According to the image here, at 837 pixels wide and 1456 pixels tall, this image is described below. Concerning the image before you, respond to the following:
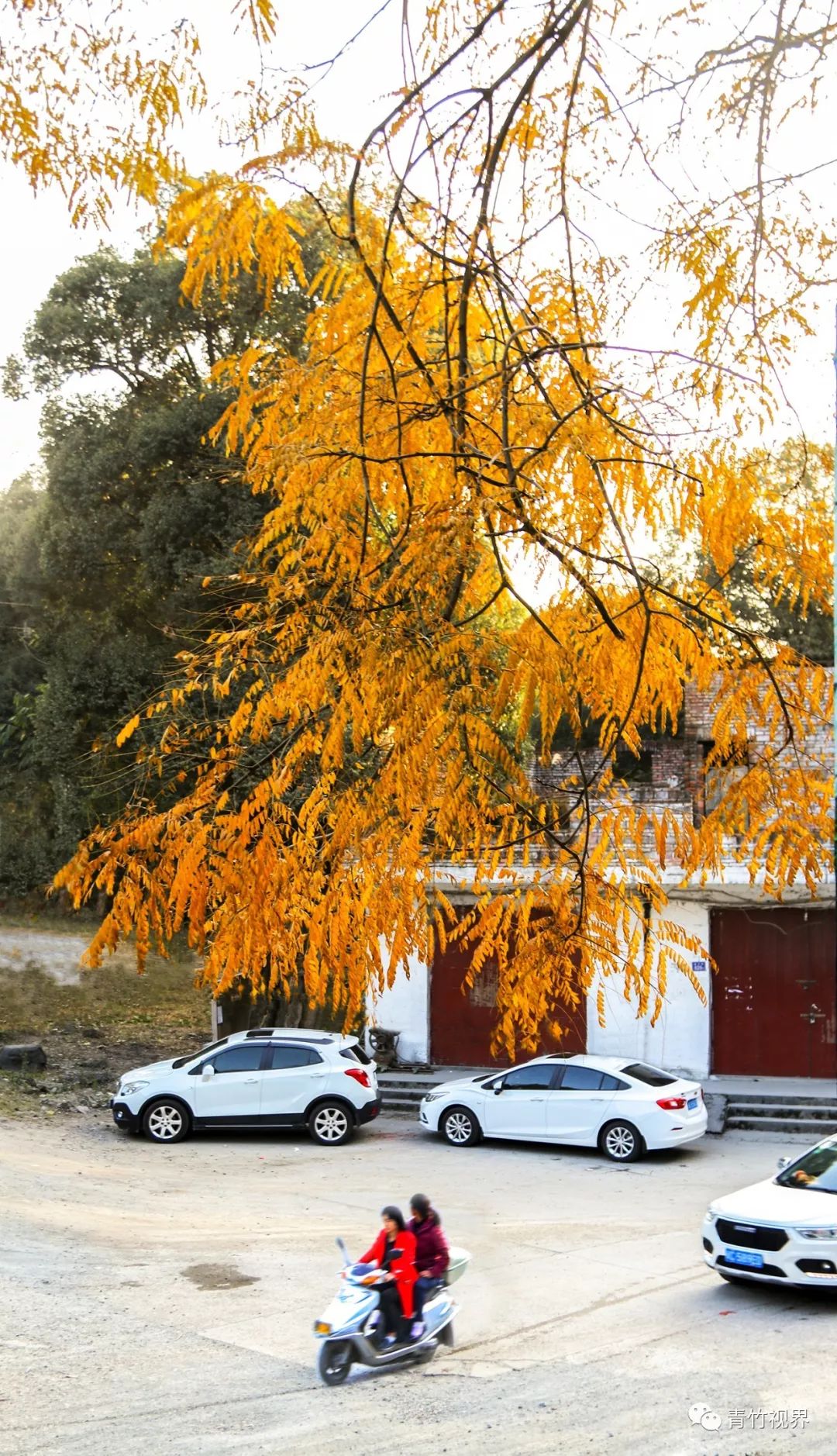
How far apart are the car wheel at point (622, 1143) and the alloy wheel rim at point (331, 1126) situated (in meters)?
3.67

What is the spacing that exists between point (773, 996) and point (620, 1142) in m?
4.93

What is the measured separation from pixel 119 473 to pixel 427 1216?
16.0 m

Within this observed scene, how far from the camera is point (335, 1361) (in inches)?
352

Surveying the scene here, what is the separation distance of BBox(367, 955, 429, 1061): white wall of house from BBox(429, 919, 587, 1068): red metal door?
0.40ft

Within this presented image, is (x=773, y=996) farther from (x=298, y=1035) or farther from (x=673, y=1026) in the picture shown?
(x=298, y=1035)

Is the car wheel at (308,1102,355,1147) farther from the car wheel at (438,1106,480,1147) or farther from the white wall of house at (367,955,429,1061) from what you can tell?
the white wall of house at (367,955,429,1061)

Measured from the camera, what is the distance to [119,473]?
2259 centimetres

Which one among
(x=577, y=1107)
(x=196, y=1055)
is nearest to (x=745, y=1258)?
(x=577, y=1107)

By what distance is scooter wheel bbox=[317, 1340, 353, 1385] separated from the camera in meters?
8.89

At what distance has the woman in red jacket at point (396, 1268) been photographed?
9258 mm

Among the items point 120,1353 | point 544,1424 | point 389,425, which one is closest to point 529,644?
point 389,425

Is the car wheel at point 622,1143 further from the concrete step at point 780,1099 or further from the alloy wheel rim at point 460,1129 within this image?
the concrete step at point 780,1099

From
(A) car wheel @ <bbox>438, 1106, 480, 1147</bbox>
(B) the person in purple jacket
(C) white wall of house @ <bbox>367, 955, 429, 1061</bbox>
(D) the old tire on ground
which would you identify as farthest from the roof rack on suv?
(B) the person in purple jacket

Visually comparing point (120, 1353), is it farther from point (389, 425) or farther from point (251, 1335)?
point (389, 425)
